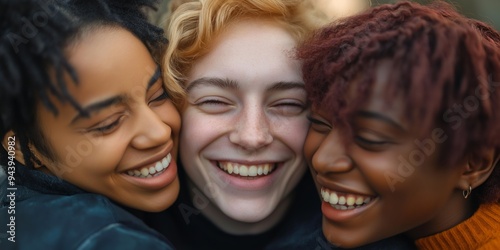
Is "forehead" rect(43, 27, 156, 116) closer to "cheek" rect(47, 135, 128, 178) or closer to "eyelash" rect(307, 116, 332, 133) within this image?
"cheek" rect(47, 135, 128, 178)

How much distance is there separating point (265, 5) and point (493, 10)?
11.6ft

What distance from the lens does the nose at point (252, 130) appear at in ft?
6.45

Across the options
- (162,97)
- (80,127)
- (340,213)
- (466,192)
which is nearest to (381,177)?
(340,213)

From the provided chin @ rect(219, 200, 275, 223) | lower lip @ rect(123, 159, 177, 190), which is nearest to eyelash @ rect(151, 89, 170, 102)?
lower lip @ rect(123, 159, 177, 190)

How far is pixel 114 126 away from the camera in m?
1.80

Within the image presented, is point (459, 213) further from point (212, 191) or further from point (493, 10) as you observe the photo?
point (493, 10)

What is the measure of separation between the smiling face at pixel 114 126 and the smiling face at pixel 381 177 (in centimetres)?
53

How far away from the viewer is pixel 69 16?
1744 mm

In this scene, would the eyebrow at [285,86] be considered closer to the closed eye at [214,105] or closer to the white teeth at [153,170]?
the closed eye at [214,105]

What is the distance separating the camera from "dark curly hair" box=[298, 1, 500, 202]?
153 cm

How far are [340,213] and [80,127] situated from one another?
84 cm

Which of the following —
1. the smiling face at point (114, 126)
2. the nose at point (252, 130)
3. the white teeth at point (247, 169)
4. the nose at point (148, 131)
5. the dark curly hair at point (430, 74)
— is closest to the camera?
the dark curly hair at point (430, 74)

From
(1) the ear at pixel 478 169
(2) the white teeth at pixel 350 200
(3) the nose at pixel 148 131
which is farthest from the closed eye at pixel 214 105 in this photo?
(1) the ear at pixel 478 169

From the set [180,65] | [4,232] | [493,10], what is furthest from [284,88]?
[493,10]
